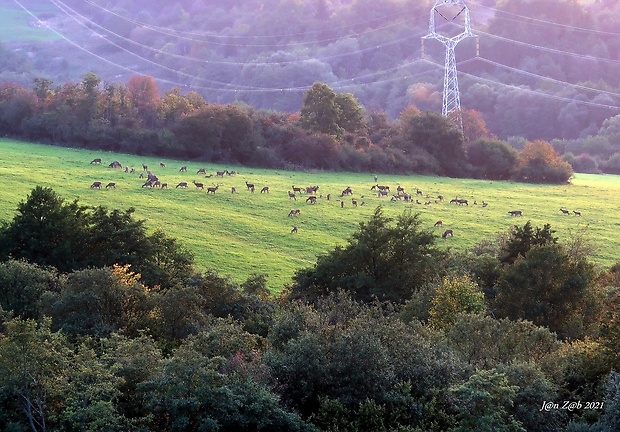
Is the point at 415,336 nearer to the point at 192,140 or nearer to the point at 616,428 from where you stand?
the point at 616,428

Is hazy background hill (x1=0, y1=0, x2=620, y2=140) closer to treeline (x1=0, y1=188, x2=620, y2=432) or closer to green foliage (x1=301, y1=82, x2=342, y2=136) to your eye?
green foliage (x1=301, y1=82, x2=342, y2=136)

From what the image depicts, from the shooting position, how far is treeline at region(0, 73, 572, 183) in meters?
67.6

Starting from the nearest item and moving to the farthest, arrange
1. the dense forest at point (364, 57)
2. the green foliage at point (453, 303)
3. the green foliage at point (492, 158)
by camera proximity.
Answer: the green foliage at point (453, 303) < the green foliage at point (492, 158) < the dense forest at point (364, 57)

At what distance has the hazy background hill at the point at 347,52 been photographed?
383ft

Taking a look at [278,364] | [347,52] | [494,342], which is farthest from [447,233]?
[347,52]

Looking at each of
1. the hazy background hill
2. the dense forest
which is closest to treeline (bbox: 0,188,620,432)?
the dense forest

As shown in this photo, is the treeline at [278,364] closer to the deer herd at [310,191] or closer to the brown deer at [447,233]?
the brown deer at [447,233]

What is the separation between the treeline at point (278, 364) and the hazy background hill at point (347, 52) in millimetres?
90805

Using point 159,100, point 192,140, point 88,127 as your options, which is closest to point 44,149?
point 88,127

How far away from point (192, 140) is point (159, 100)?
44.8 feet

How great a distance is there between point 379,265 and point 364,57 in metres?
125

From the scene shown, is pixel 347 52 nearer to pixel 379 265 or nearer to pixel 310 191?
pixel 310 191

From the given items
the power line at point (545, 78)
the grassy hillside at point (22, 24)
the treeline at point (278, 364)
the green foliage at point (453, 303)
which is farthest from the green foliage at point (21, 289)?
the grassy hillside at point (22, 24)

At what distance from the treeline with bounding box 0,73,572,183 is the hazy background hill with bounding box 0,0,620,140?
110 ft
